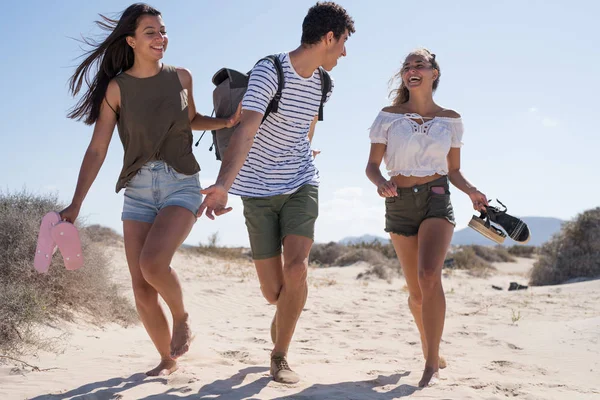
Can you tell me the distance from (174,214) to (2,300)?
2444mm

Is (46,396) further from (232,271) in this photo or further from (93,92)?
(232,271)

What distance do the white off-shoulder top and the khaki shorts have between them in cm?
70

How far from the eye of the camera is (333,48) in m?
4.25

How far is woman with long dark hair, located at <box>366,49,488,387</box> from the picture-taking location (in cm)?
439

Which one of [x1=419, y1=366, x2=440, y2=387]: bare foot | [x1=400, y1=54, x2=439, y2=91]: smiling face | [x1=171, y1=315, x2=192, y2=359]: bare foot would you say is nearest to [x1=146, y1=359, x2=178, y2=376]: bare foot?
[x1=171, y1=315, x2=192, y2=359]: bare foot

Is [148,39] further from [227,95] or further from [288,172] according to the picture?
[288,172]

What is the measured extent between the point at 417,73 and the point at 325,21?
96 cm

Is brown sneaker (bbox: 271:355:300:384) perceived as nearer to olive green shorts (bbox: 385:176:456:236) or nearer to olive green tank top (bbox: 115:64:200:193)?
olive green shorts (bbox: 385:176:456:236)

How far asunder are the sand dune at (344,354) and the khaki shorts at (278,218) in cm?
96

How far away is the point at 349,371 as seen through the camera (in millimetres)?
5113

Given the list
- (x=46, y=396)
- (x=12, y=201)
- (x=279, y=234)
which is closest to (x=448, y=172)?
(x=279, y=234)

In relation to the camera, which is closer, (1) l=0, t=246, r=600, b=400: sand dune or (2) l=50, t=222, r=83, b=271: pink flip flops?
(2) l=50, t=222, r=83, b=271: pink flip flops

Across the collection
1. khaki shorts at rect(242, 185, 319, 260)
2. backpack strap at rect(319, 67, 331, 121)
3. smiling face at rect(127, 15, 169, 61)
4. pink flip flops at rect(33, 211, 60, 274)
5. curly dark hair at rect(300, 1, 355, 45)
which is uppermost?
curly dark hair at rect(300, 1, 355, 45)

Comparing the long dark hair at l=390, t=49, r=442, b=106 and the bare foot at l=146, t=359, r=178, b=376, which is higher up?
the long dark hair at l=390, t=49, r=442, b=106
